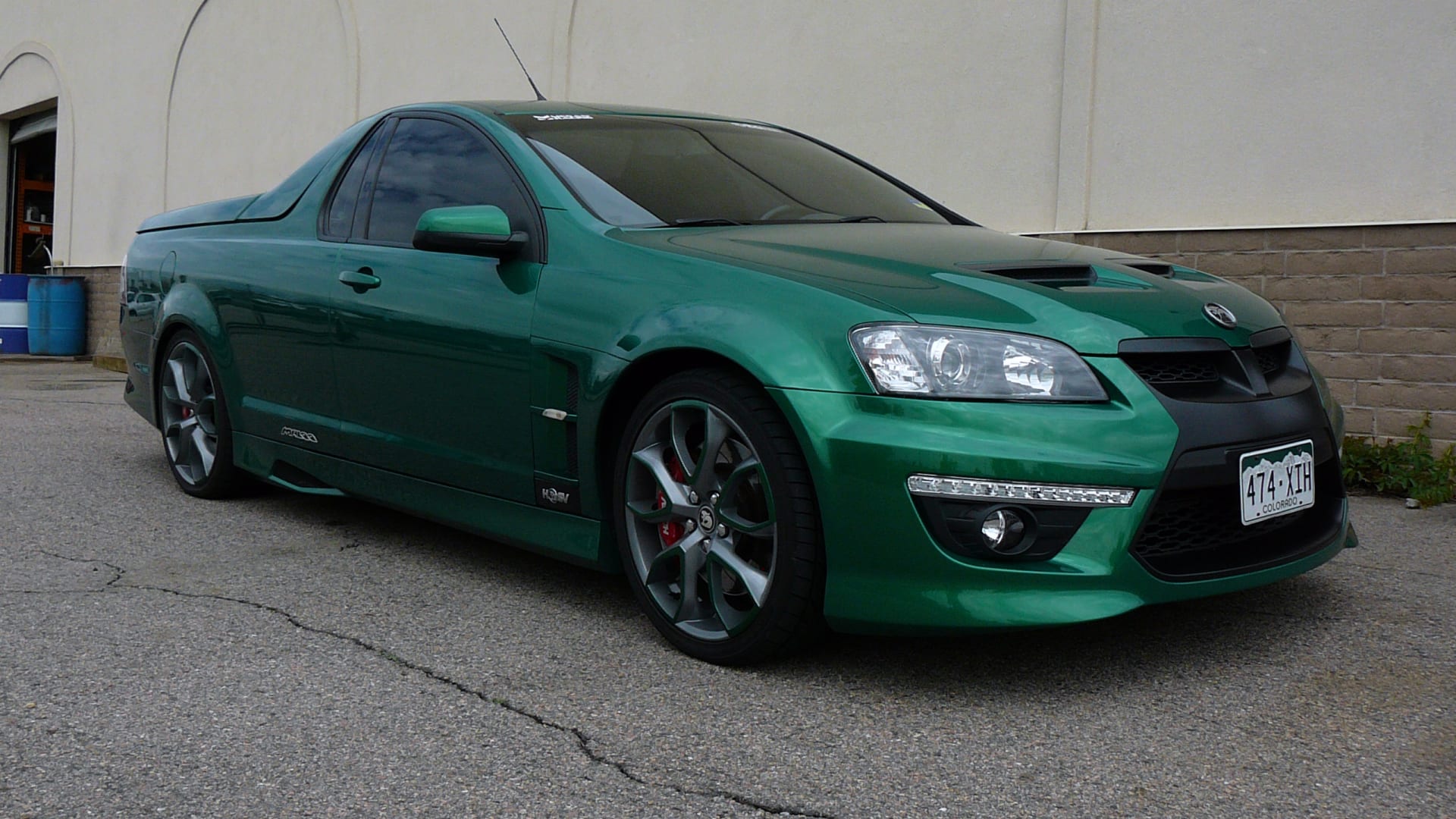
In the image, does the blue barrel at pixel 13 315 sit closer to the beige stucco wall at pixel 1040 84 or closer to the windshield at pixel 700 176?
the beige stucco wall at pixel 1040 84

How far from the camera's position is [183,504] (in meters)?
5.23

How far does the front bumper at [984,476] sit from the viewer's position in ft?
9.09

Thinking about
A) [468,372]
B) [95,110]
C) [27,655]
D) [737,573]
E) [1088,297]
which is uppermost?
[95,110]

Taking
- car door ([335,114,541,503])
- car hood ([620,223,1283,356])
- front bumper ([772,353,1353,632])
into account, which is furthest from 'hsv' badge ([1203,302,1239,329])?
car door ([335,114,541,503])

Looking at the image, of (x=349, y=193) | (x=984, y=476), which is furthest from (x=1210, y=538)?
(x=349, y=193)

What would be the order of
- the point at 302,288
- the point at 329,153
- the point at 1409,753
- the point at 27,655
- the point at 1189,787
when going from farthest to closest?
1. the point at 329,153
2. the point at 302,288
3. the point at 27,655
4. the point at 1409,753
5. the point at 1189,787

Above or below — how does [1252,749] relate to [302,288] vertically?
below

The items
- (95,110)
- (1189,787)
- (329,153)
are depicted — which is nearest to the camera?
(1189,787)

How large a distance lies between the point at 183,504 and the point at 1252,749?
4.08m

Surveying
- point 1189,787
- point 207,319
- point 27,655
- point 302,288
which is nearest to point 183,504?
point 207,319

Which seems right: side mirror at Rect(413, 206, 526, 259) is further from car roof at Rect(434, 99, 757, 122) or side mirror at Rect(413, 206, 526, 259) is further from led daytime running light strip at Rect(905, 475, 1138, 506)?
led daytime running light strip at Rect(905, 475, 1138, 506)

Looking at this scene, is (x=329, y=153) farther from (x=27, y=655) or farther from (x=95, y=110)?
(x=95, y=110)

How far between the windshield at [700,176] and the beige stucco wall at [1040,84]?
2.40 metres

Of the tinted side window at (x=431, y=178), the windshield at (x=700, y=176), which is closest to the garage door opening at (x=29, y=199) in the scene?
the tinted side window at (x=431, y=178)
